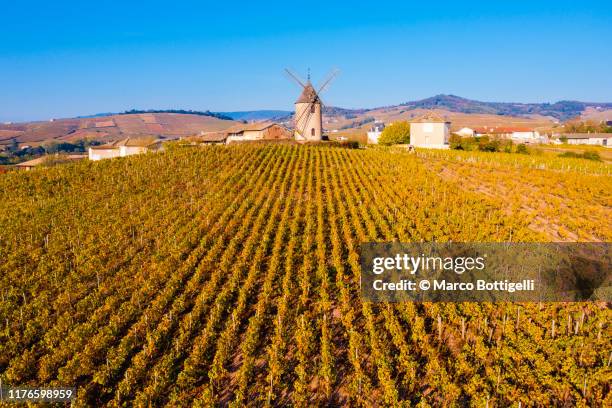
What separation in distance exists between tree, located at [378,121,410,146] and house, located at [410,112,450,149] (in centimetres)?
605

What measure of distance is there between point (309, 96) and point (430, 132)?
20.5m

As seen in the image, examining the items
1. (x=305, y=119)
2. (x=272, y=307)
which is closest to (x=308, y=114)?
(x=305, y=119)

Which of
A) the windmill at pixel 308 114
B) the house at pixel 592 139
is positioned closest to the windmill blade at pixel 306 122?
the windmill at pixel 308 114

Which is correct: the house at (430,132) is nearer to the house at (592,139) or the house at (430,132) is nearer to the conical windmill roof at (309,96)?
the conical windmill roof at (309,96)

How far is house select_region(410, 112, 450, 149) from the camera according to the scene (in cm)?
6575

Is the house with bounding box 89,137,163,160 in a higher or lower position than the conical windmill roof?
lower

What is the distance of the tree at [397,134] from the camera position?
7469 cm

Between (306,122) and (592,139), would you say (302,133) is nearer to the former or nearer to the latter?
(306,122)

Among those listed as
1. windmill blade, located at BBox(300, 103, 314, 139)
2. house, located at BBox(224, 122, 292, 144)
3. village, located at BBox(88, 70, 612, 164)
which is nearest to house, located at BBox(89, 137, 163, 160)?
village, located at BBox(88, 70, 612, 164)

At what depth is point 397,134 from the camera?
246 ft

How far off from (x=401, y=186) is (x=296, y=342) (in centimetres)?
2032

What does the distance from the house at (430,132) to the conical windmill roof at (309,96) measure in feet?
58.3

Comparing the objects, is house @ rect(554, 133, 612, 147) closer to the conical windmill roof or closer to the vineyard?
the conical windmill roof

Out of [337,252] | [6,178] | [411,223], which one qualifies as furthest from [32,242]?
[411,223]
